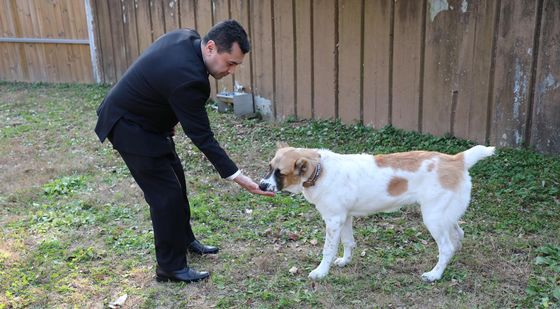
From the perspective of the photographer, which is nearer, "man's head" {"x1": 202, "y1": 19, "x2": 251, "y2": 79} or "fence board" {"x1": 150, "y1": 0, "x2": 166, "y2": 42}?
"man's head" {"x1": 202, "y1": 19, "x2": 251, "y2": 79}

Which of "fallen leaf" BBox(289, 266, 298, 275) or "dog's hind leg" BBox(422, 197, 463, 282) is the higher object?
"dog's hind leg" BBox(422, 197, 463, 282)

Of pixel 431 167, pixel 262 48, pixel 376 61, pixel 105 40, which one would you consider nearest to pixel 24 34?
pixel 105 40

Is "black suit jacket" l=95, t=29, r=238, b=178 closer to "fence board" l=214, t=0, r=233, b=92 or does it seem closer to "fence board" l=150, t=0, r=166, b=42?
"fence board" l=214, t=0, r=233, b=92

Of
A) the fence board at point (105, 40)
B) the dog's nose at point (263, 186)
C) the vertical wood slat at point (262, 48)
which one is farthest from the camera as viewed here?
the fence board at point (105, 40)

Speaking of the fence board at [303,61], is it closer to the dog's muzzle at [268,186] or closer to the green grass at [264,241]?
the green grass at [264,241]

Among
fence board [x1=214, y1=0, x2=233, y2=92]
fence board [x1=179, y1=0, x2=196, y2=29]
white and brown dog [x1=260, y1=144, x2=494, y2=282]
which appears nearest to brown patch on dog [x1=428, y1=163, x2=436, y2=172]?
white and brown dog [x1=260, y1=144, x2=494, y2=282]

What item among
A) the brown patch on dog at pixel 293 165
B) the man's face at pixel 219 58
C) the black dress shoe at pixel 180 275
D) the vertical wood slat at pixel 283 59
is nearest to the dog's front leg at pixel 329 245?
the brown patch on dog at pixel 293 165

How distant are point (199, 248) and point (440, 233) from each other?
7.08 feet

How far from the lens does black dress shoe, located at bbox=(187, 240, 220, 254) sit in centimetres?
477

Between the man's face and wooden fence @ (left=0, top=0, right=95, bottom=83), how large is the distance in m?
10.1

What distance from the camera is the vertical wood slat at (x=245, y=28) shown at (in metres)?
8.97

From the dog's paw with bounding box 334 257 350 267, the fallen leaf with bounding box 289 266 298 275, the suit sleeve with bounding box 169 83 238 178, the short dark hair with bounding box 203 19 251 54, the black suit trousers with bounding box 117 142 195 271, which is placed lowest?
the fallen leaf with bounding box 289 266 298 275

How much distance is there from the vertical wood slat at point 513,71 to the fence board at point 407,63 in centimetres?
105

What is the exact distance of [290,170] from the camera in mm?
3955
